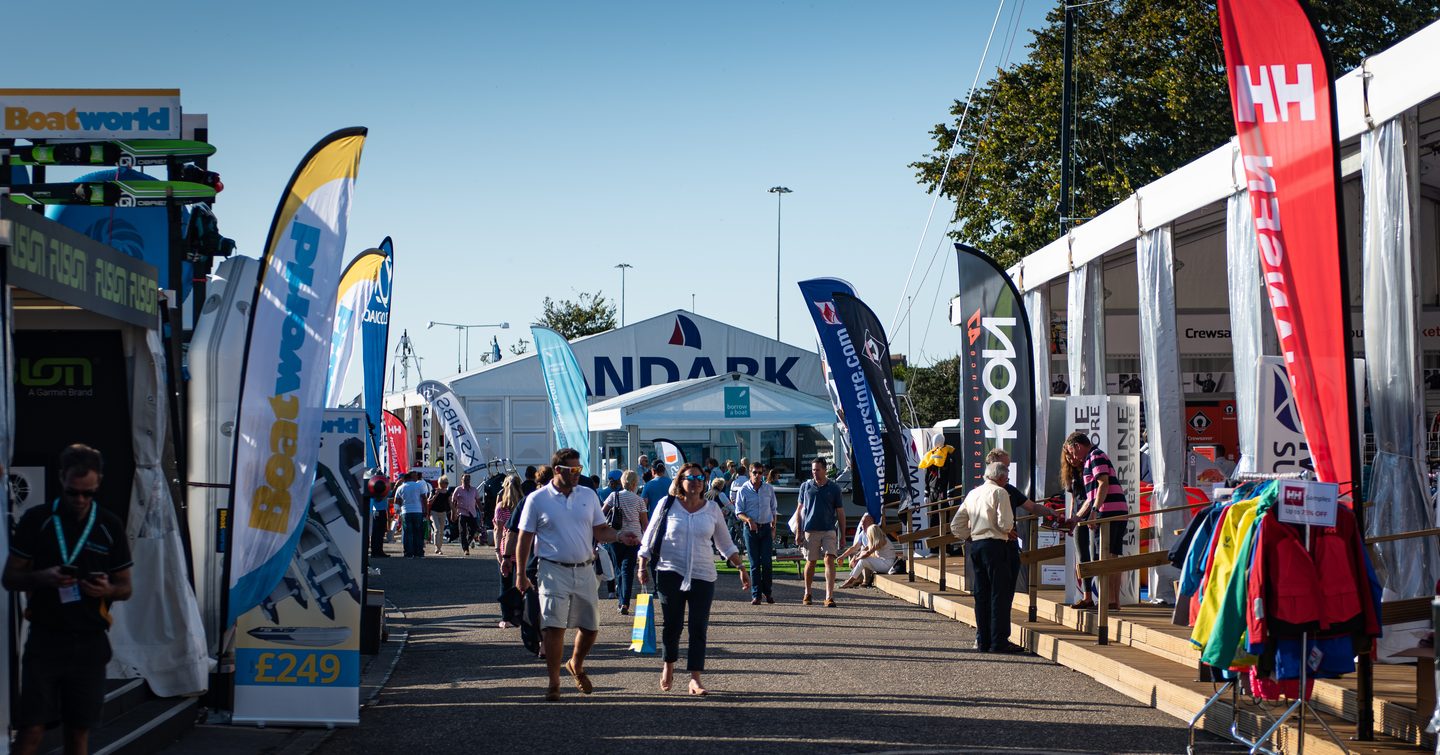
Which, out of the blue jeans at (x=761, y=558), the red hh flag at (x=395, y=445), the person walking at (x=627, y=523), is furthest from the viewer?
the red hh flag at (x=395, y=445)

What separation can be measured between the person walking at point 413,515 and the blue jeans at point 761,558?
12536mm

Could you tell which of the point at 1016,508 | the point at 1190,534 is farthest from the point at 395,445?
the point at 1190,534

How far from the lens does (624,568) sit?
64.4 feet

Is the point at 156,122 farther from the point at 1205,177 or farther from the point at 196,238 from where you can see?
the point at 1205,177

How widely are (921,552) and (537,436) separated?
908 inches

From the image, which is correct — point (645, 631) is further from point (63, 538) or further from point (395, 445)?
point (395, 445)

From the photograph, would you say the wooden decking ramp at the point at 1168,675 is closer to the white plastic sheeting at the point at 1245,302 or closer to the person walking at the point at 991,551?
the person walking at the point at 991,551

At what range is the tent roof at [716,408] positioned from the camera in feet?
117

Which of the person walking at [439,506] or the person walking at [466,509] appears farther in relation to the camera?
the person walking at [439,506]

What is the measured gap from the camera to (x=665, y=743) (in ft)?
31.0

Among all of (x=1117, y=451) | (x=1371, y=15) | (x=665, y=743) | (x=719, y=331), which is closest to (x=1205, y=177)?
(x=1117, y=451)

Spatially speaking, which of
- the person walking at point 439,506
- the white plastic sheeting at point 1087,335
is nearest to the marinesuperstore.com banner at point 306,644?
the white plastic sheeting at point 1087,335

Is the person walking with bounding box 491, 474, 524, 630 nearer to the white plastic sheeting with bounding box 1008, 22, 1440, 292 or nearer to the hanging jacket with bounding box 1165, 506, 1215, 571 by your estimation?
the hanging jacket with bounding box 1165, 506, 1215, 571

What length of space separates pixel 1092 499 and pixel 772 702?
15.0 ft
